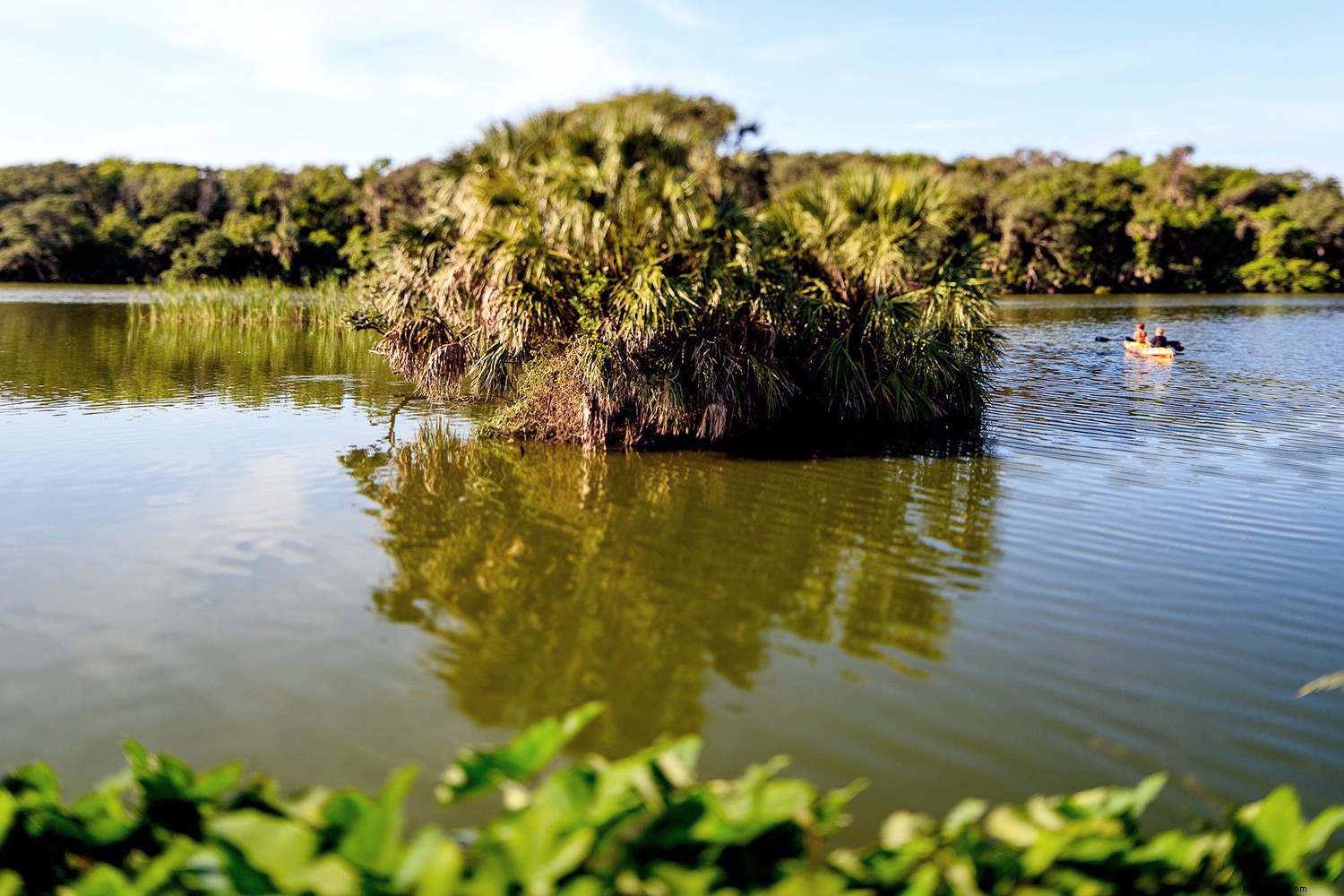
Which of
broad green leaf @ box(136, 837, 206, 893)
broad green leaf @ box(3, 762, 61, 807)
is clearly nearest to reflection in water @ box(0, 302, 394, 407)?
broad green leaf @ box(3, 762, 61, 807)

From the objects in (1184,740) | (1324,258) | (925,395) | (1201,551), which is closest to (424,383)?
(925,395)

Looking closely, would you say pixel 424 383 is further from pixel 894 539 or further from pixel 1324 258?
pixel 1324 258

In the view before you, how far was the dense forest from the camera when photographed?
224 ft

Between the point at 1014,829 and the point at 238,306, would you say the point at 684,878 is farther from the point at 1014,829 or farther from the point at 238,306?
the point at 238,306

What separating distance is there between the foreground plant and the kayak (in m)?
11.0

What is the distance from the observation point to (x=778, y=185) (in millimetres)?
62812

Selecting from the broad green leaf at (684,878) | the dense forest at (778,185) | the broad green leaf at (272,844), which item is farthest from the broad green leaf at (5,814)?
the dense forest at (778,185)

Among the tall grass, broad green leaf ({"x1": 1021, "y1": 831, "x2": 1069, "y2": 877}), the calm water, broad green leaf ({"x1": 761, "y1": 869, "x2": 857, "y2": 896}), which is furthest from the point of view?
the tall grass

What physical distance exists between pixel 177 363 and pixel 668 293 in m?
15.1

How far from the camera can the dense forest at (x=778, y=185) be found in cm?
6819

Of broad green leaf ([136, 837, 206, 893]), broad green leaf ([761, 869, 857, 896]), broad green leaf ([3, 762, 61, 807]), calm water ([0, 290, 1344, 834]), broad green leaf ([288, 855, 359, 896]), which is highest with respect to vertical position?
broad green leaf ([761, 869, 857, 896])

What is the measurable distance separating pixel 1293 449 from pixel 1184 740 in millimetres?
9691

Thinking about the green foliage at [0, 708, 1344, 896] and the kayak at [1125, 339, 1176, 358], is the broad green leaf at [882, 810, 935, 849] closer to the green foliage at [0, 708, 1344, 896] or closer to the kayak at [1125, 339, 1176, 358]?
the green foliage at [0, 708, 1344, 896]

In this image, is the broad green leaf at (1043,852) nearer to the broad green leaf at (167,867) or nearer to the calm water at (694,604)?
the broad green leaf at (167,867)
